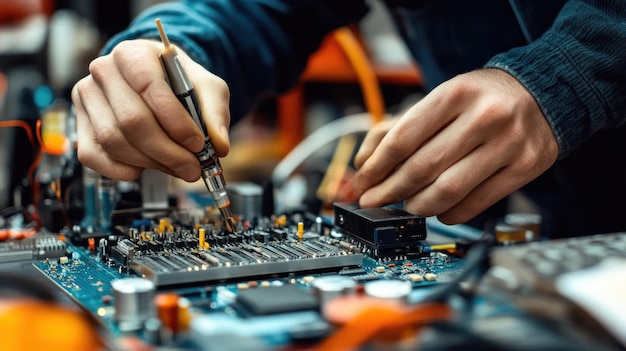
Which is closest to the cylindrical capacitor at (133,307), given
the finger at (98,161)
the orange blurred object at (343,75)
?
the finger at (98,161)

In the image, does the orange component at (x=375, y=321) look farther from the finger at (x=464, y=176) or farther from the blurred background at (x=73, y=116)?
the blurred background at (x=73, y=116)

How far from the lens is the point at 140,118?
108 centimetres

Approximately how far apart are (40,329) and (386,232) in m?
0.53

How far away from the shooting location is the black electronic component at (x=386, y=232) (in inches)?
40.0

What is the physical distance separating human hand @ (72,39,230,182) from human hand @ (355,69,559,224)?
27cm

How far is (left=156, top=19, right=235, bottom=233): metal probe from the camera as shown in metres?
1.05

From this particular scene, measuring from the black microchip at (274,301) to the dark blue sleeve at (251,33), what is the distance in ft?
2.53

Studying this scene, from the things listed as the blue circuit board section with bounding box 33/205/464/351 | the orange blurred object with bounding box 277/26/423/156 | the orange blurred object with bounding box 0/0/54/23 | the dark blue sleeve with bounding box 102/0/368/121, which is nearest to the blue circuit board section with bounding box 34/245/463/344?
the blue circuit board section with bounding box 33/205/464/351

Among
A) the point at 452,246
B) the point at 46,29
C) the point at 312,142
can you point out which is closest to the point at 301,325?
the point at 452,246

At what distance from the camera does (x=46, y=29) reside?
9.29ft

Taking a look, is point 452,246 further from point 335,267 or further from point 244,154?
point 244,154

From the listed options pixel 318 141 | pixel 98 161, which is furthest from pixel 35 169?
pixel 318 141

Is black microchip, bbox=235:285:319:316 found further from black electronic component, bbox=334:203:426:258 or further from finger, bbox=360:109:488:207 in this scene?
finger, bbox=360:109:488:207

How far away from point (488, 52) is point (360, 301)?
3.49ft
